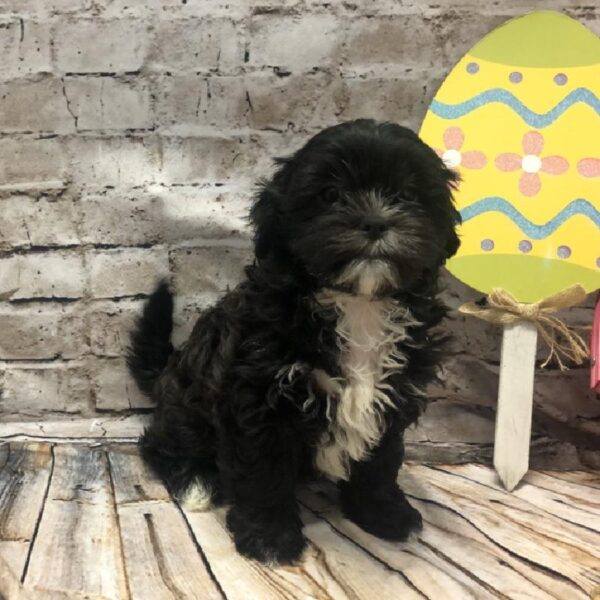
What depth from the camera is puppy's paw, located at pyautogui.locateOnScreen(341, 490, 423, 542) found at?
169cm

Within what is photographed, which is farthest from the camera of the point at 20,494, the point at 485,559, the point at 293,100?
the point at 293,100

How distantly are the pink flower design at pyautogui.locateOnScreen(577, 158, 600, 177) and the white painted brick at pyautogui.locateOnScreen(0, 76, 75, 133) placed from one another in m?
1.45

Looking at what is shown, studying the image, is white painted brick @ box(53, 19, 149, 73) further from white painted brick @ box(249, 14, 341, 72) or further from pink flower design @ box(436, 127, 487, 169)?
pink flower design @ box(436, 127, 487, 169)

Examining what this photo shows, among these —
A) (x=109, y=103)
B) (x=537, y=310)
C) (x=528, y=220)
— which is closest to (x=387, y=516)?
(x=537, y=310)

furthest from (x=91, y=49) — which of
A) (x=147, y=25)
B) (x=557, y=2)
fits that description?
(x=557, y=2)

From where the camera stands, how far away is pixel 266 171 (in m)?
2.04

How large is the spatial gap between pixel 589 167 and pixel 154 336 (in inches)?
52.1

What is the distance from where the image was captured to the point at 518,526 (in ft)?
5.75

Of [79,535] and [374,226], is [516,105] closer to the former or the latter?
[374,226]

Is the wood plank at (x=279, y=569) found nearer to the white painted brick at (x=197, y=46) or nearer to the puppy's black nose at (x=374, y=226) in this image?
the puppy's black nose at (x=374, y=226)

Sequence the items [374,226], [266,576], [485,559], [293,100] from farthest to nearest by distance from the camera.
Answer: [293,100]
[485,559]
[266,576]
[374,226]

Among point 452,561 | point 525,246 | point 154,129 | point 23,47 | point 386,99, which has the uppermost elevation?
point 23,47

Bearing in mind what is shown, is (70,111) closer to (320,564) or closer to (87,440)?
(87,440)

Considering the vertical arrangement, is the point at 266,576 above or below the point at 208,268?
below
